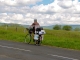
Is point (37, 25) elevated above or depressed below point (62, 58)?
above

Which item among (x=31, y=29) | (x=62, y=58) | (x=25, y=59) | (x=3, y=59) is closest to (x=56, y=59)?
(x=62, y=58)

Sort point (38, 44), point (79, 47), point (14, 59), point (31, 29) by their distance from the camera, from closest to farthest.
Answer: point (14, 59)
point (79, 47)
point (38, 44)
point (31, 29)

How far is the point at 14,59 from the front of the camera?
12398mm

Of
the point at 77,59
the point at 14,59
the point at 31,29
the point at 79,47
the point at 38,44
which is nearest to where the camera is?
the point at 14,59

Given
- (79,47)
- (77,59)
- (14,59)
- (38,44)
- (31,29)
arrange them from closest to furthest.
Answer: (14,59) < (77,59) < (79,47) < (38,44) < (31,29)

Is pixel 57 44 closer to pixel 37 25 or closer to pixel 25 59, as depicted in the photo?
pixel 37 25

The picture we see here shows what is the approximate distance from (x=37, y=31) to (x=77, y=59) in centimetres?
857

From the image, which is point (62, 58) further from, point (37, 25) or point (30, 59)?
point (37, 25)

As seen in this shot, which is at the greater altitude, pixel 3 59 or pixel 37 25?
pixel 37 25

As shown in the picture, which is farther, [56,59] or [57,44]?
[57,44]

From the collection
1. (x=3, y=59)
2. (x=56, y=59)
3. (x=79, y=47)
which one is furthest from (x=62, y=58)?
(x=79, y=47)

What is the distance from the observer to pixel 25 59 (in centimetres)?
1250

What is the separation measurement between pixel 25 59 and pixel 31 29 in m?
10.3

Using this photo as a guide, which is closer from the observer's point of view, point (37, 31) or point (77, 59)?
point (77, 59)
